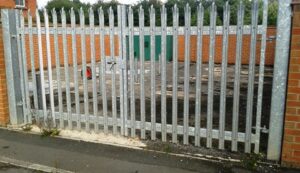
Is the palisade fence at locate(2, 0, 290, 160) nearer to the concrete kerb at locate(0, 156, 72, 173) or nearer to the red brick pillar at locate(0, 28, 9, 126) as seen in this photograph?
the red brick pillar at locate(0, 28, 9, 126)

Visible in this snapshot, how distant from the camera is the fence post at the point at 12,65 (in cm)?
497

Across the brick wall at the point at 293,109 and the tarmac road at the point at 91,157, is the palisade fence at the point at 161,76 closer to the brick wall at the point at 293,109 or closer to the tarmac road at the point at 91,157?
the brick wall at the point at 293,109

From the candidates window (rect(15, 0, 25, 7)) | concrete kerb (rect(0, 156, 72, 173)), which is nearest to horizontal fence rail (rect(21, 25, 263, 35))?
concrete kerb (rect(0, 156, 72, 173))

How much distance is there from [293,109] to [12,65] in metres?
4.31

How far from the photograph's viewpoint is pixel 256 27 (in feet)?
11.7

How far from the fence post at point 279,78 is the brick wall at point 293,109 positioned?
0.21 ft

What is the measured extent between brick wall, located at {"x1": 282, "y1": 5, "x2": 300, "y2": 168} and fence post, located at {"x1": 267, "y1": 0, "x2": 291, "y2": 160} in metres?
0.07

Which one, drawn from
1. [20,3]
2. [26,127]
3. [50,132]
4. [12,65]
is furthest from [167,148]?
[20,3]

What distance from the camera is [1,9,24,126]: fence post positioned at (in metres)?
4.97

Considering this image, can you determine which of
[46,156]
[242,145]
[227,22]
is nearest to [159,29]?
[227,22]

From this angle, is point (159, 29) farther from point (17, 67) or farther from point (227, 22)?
point (17, 67)

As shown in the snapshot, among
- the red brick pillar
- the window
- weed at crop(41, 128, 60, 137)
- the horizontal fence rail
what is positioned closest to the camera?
the horizontal fence rail

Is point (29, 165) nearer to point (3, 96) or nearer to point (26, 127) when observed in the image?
point (26, 127)

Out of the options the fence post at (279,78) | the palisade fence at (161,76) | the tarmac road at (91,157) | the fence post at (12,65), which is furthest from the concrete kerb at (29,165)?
the fence post at (279,78)
